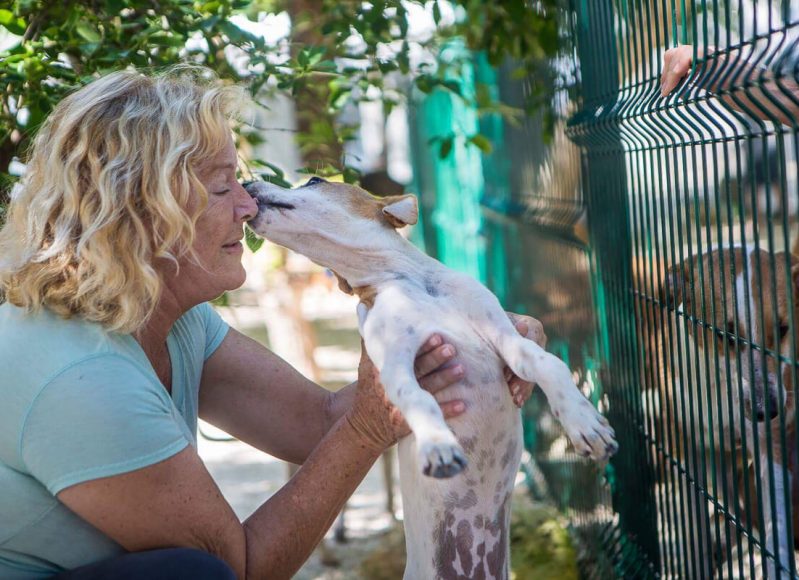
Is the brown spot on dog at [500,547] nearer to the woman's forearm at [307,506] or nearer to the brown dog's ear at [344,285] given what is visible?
the woman's forearm at [307,506]

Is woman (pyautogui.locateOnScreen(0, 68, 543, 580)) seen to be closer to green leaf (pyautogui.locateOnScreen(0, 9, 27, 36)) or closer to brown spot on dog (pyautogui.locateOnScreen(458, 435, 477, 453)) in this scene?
brown spot on dog (pyautogui.locateOnScreen(458, 435, 477, 453))

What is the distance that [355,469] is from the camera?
2.25 meters

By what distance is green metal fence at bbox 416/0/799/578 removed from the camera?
183 cm

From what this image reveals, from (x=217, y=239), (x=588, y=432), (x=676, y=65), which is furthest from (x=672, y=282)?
(x=217, y=239)

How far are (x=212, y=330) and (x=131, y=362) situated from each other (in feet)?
2.25

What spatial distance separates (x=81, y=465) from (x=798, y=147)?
150cm

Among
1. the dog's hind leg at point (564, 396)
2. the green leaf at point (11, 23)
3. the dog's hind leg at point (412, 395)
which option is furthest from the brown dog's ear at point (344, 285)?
the green leaf at point (11, 23)

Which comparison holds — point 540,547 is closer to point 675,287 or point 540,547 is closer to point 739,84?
point 675,287

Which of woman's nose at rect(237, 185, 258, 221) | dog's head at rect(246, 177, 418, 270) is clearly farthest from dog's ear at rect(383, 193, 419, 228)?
woman's nose at rect(237, 185, 258, 221)

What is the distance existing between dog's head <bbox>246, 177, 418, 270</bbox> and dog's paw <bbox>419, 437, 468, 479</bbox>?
77cm

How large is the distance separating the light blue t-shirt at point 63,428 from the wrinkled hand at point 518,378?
0.77 metres

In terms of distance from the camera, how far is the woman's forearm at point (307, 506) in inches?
87.2

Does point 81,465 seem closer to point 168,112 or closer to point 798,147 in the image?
point 168,112

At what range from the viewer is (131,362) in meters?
2.08
